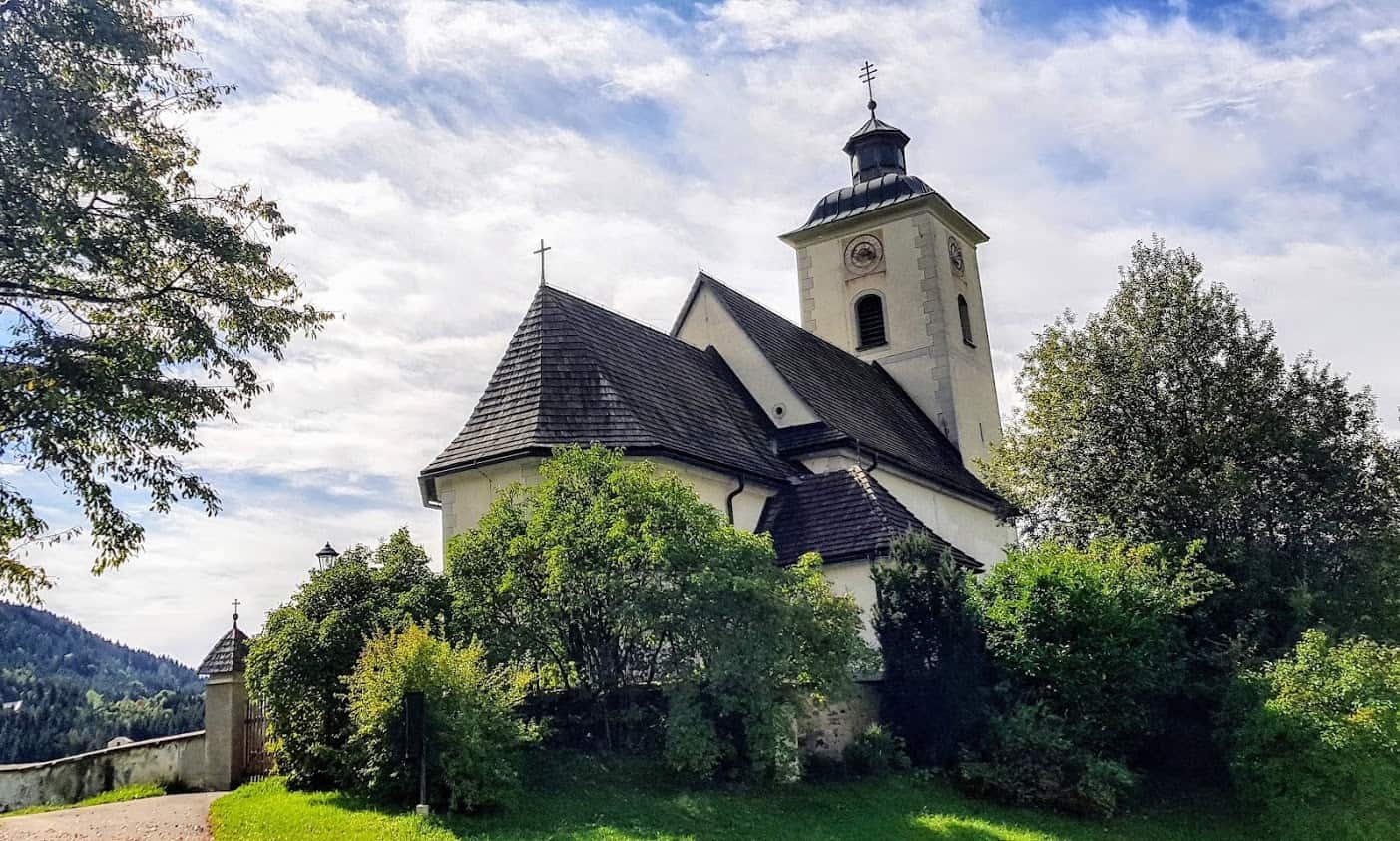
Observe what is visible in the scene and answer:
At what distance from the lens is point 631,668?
48.4 ft

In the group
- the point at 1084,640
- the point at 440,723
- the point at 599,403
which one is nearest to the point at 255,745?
the point at 440,723

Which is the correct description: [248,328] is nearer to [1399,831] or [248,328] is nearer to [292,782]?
[292,782]

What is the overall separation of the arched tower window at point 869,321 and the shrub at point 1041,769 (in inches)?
738

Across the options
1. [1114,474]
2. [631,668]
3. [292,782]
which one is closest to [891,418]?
[1114,474]

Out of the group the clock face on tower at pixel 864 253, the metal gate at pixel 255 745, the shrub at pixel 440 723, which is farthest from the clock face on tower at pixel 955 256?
the shrub at pixel 440 723

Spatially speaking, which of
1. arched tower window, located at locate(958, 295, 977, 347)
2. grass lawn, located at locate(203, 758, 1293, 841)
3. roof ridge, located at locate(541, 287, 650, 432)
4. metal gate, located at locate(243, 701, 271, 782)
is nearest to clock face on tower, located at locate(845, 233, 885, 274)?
arched tower window, located at locate(958, 295, 977, 347)

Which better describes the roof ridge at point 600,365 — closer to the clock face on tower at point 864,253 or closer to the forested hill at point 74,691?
the forested hill at point 74,691

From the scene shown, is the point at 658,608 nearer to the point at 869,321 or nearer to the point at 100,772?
the point at 100,772

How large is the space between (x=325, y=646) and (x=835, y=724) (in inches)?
264

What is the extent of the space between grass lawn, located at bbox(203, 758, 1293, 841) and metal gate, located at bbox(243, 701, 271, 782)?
242 centimetres

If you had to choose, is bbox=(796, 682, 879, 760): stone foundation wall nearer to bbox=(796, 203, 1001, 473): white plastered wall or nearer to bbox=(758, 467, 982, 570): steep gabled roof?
bbox=(758, 467, 982, 570): steep gabled roof

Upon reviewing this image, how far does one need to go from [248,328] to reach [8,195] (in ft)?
10.0

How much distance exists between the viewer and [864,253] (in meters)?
33.2

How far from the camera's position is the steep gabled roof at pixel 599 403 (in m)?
18.7
